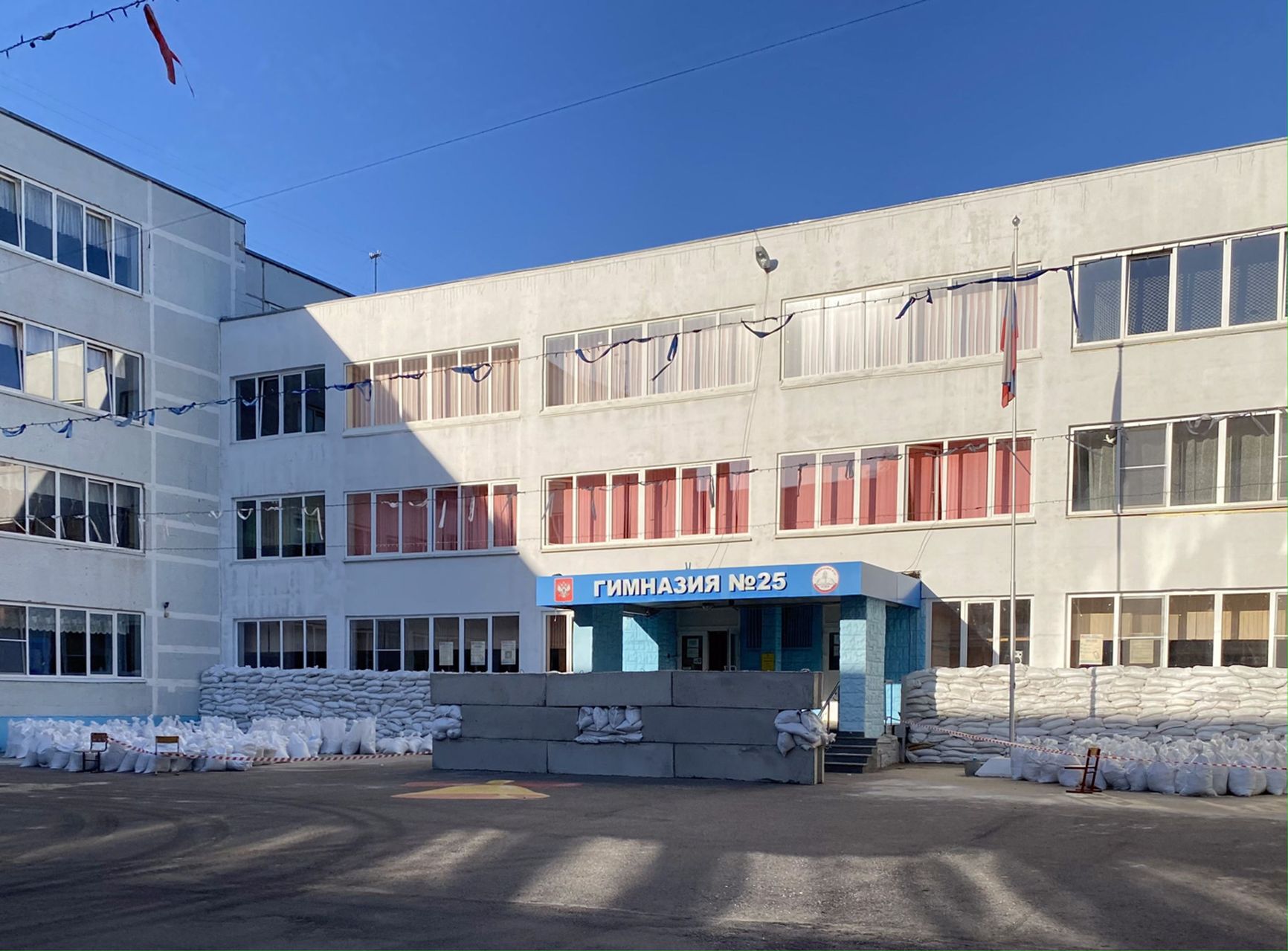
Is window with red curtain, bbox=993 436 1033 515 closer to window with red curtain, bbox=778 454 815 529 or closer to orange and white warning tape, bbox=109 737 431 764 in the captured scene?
window with red curtain, bbox=778 454 815 529

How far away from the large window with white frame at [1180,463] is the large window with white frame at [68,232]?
21.8 m

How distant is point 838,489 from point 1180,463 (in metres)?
6.27

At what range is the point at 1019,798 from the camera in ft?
49.8

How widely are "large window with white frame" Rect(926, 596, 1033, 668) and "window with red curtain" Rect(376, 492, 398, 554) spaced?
1294 centimetres

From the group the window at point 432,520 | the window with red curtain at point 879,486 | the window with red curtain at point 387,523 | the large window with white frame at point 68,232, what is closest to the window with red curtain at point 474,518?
the window at point 432,520

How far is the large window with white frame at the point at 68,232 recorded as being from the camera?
27156 millimetres

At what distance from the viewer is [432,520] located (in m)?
29.1

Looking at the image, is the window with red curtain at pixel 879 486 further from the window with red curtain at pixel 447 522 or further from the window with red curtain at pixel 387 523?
the window with red curtain at pixel 387 523

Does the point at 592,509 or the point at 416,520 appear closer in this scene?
the point at 592,509

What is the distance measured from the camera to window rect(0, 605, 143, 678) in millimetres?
26750

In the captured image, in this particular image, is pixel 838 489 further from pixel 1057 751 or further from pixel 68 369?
pixel 68 369

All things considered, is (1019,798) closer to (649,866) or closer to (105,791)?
(649,866)

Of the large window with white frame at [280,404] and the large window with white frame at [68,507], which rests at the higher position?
the large window with white frame at [280,404]

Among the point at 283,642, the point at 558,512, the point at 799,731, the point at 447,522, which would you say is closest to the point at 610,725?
the point at 799,731
